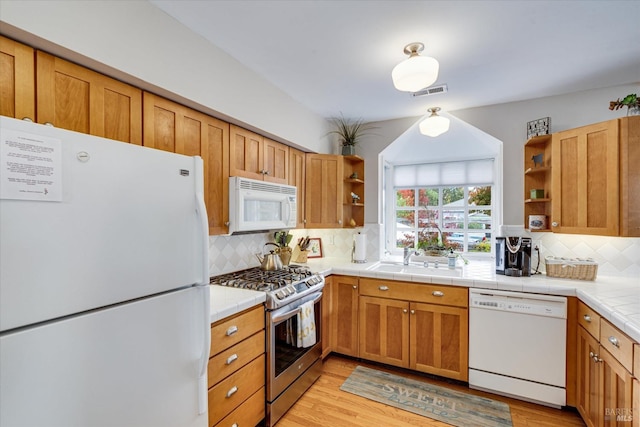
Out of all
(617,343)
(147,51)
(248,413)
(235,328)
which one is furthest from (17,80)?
(617,343)

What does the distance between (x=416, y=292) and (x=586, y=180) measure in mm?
1579

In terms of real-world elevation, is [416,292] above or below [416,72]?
below

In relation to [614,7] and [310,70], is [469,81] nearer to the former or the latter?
[614,7]

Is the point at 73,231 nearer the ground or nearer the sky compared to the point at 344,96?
nearer the ground

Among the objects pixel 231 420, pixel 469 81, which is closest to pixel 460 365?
pixel 231 420

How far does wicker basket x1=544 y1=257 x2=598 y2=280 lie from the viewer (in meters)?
2.32

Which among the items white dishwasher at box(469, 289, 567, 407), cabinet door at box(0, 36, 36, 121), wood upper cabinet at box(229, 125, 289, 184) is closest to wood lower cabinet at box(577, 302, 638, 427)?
white dishwasher at box(469, 289, 567, 407)

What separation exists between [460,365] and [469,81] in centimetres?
238

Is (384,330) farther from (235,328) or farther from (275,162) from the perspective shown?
(275,162)

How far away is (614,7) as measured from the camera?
1.57 metres

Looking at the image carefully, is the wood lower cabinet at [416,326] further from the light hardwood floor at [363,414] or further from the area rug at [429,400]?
the light hardwood floor at [363,414]

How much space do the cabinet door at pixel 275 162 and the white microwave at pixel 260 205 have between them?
Answer: 0.40 feet

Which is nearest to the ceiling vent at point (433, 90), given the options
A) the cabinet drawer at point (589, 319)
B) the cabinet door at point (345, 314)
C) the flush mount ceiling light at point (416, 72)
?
the flush mount ceiling light at point (416, 72)

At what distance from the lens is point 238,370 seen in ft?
5.68
